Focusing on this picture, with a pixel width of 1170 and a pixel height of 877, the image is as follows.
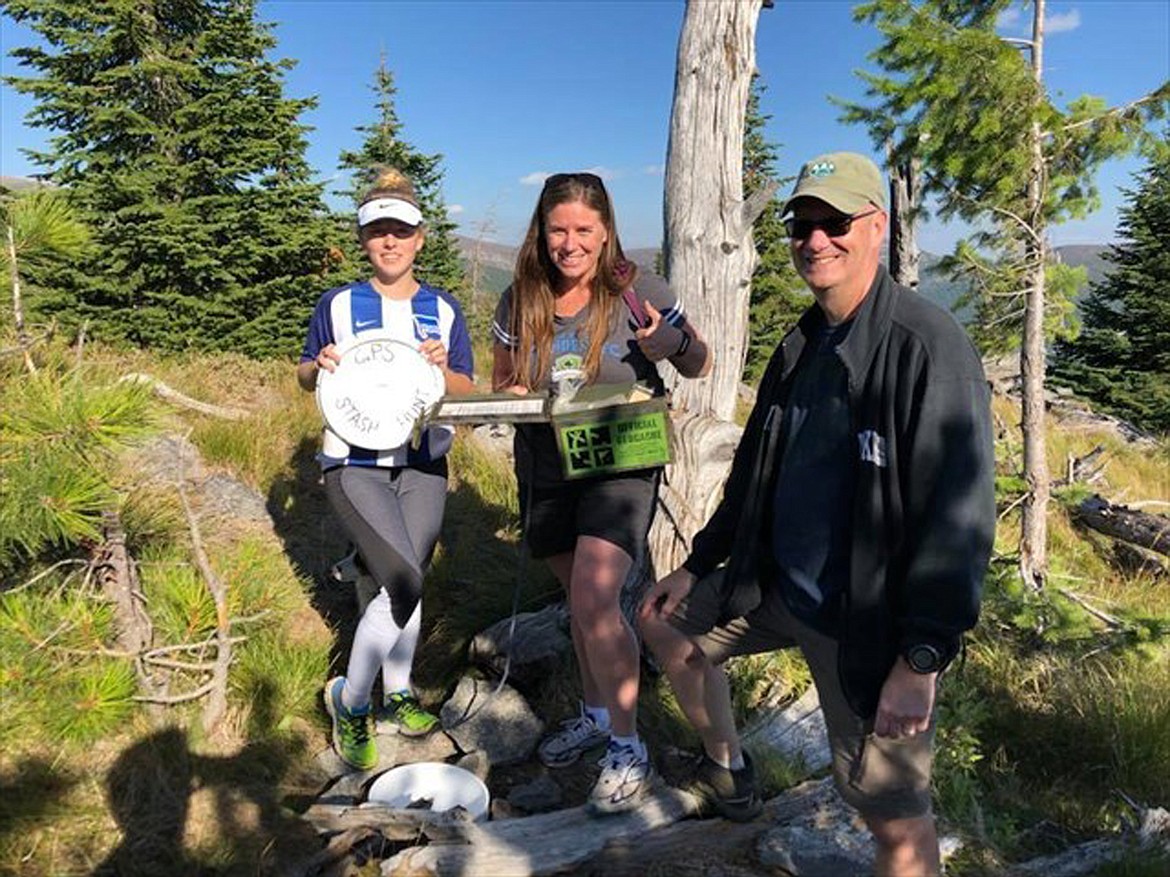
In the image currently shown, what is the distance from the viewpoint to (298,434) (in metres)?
5.98

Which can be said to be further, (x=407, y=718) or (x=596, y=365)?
(x=407, y=718)

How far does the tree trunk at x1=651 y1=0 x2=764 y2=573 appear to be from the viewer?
13.4ft

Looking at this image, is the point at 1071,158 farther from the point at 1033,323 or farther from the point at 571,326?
the point at 571,326

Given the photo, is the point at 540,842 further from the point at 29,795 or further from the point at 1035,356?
the point at 1035,356

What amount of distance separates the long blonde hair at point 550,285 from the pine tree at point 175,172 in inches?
509

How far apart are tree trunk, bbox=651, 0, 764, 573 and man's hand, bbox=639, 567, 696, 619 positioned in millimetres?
1549

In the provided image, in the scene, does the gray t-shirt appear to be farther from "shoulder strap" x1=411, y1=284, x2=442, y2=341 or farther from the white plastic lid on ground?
the white plastic lid on ground

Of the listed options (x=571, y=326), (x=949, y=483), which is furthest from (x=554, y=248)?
(x=949, y=483)

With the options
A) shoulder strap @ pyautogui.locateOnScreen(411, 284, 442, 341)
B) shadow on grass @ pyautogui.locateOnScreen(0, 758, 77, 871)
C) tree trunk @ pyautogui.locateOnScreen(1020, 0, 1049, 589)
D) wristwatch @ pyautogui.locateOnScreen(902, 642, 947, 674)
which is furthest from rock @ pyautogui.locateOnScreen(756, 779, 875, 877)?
tree trunk @ pyautogui.locateOnScreen(1020, 0, 1049, 589)

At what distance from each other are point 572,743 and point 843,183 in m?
2.68

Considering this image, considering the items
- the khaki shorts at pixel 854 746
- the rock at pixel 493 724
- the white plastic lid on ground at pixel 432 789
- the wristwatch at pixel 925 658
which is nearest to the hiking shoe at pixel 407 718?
the rock at pixel 493 724

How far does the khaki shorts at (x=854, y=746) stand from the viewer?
5.79 ft

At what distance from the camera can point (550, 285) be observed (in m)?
2.83

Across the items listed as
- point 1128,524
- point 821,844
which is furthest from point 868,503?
point 1128,524
